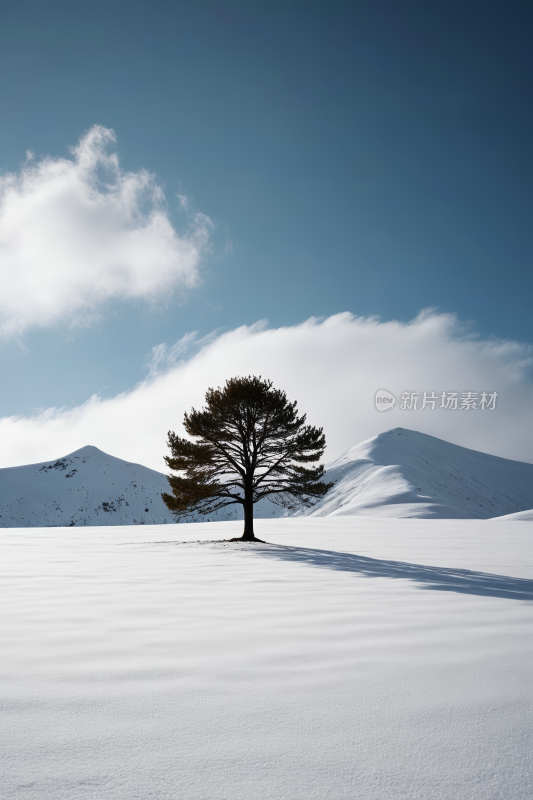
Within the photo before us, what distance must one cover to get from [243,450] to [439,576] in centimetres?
1283

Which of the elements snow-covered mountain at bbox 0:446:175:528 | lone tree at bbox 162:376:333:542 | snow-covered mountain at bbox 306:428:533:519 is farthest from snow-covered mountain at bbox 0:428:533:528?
lone tree at bbox 162:376:333:542

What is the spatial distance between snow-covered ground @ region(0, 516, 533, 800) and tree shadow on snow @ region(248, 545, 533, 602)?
32.4 inches

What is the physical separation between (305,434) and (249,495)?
4048 mm

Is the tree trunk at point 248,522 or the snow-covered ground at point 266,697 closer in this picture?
the snow-covered ground at point 266,697

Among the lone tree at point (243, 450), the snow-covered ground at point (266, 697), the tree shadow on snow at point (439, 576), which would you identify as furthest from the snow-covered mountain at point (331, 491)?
the snow-covered ground at point (266, 697)

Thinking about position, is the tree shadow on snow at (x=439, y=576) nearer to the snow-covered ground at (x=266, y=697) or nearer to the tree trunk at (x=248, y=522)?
the snow-covered ground at (x=266, y=697)

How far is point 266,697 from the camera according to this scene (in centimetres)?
311

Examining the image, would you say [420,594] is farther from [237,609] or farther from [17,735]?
[17,735]

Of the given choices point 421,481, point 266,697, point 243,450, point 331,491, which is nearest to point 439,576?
point 266,697

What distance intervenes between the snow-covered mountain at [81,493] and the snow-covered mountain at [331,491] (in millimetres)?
156

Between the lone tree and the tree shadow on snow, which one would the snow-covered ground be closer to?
the tree shadow on snow

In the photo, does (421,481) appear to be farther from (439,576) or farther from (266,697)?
(266,697)

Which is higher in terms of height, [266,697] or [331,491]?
[266,697]

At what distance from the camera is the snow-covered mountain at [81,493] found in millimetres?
70438
